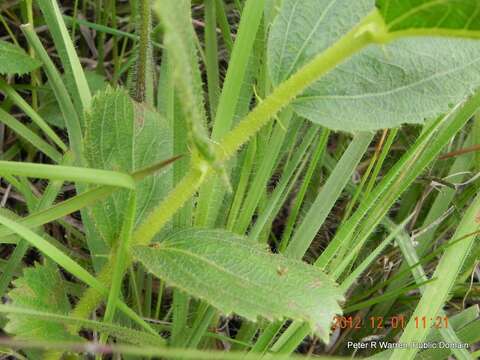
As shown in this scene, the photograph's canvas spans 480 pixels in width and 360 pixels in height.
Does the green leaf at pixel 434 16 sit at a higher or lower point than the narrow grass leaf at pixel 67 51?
lower

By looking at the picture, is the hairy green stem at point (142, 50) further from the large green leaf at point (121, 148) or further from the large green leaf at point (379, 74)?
the large green leaf at point (379, 74)

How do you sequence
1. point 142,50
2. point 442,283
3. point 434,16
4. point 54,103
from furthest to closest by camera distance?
point 54,103
point 142,50
point 442,283
point 434,16

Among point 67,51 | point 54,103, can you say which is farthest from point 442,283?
point 54,103

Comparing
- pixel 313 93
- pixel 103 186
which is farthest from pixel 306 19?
pixel 103 186

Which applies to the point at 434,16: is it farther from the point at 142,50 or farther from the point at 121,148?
the point at 142,50

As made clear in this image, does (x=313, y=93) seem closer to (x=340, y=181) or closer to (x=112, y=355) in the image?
(x=340, y=181)

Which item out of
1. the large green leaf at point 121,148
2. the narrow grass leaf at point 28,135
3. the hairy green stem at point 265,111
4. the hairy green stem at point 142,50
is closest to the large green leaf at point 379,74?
the hairy green stem at point 265,111
